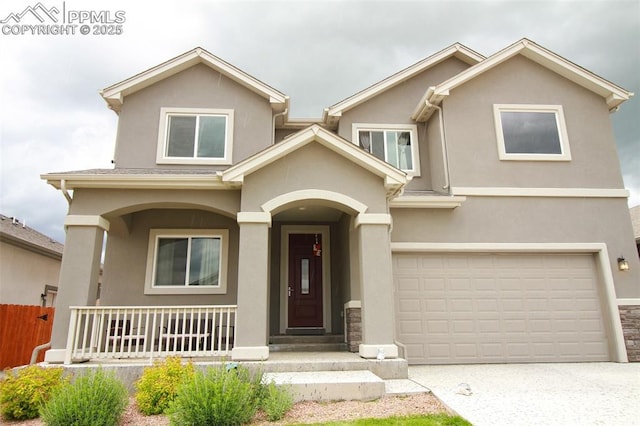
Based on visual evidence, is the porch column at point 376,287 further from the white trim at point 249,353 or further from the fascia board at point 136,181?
the fascia board at point 136,181

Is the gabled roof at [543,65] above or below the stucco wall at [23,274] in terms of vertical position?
above

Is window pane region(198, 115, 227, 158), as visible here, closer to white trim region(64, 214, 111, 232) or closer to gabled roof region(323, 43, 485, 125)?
gabled roof region(323, 43, 485, 125)

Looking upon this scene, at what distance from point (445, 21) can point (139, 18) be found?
30.1 ft

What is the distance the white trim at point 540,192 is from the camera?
9320 mm

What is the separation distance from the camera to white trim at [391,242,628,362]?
8805 mm

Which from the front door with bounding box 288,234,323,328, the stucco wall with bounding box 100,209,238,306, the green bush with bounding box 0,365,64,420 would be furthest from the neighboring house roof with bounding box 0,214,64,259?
the front door with bounding box 288,234,323,328

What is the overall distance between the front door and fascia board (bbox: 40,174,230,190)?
342 cm

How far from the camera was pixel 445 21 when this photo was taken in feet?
42.1

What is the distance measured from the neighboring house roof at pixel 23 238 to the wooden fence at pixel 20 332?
2.82 meters

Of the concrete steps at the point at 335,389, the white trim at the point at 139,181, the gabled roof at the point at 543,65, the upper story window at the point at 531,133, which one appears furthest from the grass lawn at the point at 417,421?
the gabled roof at the point at 543,65

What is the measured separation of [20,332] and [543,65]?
1506 cm

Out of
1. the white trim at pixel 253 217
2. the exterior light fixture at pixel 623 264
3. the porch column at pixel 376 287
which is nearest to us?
the porch column at pixel 376 287

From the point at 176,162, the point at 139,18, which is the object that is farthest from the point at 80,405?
the point at 139,18

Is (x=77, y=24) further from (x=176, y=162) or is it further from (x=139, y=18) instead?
(x=176, y=162)
